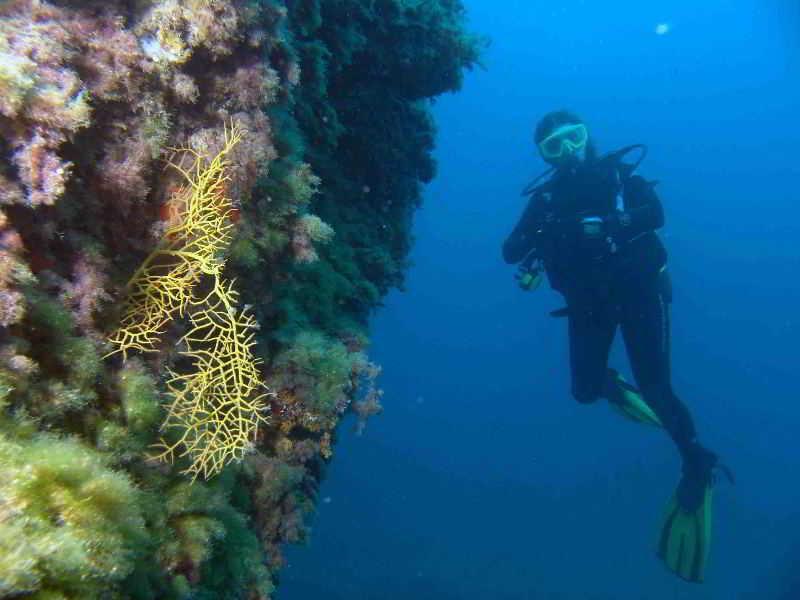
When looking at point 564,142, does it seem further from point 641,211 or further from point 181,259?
point 181,259

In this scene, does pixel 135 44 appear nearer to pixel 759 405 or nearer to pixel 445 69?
pixel 445 69

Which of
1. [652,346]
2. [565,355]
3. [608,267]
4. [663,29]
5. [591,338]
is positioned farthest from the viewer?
[663,29]

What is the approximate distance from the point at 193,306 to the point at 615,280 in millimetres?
7231

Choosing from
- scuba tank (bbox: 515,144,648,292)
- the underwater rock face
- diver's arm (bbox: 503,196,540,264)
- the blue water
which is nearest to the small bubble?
the blue water

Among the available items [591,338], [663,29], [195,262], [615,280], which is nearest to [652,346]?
[591,338]

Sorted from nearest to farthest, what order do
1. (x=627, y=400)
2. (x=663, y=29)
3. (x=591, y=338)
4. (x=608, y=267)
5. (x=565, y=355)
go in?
1. (x=608, y=267)
2. (x=627, y=400)
3. (x=591, y=338)
4. (x=565, y=355)
5. (x=663, y=29)

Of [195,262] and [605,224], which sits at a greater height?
[605,224]

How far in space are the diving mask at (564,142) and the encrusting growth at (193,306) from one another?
6738 millimetres

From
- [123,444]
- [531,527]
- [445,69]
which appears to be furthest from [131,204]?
[531,527]

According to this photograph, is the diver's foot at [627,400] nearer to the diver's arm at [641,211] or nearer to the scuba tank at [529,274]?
the scuba tank at [529,274]

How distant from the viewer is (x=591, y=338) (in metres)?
8.80

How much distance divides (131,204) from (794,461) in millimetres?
50462

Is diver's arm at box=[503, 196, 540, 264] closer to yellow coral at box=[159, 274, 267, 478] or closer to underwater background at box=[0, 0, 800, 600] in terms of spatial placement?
underwater background at box=[0, 0, 800, 600]

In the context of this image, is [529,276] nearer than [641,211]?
No
